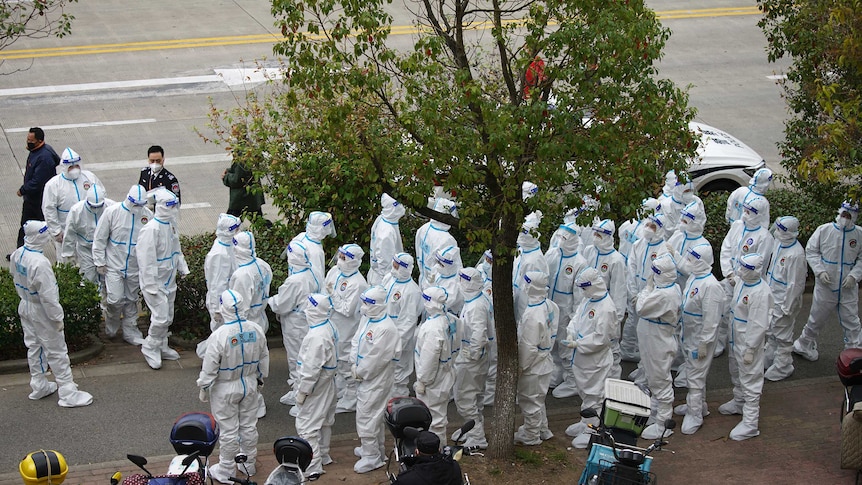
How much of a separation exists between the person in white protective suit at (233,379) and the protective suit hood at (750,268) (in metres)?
5.00

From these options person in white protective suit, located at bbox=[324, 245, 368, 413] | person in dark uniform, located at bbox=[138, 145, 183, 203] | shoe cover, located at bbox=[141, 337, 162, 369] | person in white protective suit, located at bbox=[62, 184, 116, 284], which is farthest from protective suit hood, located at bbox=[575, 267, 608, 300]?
person in white protective suit, located at bbox=[62, 184, 116, 284]

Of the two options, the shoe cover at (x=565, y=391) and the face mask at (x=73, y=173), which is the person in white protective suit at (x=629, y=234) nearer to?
the shoe cover at (x=565, y=391)

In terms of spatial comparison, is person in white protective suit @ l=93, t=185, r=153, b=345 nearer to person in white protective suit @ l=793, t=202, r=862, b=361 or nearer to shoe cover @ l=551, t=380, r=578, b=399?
shoe cover @ l=551, t=380, r=578, b=399

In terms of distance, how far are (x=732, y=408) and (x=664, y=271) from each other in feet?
6.49

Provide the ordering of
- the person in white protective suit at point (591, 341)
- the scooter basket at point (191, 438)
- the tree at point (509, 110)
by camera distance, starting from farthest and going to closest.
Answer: the person in white protective suit at point (591, 341) → the tree at point (509, 110) → the scooter basket at point (191, 438)

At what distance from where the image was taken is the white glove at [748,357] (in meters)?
11.5

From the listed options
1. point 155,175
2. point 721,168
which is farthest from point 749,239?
point 155,175

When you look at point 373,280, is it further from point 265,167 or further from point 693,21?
point 693,21

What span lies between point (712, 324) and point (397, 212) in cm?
391

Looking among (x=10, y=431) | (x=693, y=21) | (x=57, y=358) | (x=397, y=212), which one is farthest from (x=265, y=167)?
(x=693, y=21)

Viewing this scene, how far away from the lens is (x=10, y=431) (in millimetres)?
11055

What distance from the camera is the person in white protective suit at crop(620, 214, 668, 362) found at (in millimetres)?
13062

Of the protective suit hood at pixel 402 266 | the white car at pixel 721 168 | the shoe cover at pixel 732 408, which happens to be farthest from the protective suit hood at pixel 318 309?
the white car at pixel 721 168

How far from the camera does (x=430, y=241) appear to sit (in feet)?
43.6
